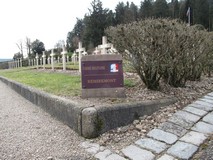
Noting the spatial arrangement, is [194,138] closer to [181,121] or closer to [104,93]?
[181,121]

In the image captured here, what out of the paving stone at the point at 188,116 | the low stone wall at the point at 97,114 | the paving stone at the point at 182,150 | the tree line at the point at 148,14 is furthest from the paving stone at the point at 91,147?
the tree line at the point at 148,14

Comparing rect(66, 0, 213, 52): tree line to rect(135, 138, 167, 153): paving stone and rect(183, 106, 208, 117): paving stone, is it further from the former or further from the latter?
rect(135, 138, 167, 153): paving stone

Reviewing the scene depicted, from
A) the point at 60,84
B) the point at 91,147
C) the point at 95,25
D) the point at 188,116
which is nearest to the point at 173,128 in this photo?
the point at 188,116

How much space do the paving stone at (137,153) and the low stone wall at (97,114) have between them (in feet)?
2.23

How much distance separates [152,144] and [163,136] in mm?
314

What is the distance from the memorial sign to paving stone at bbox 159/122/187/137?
1260mm

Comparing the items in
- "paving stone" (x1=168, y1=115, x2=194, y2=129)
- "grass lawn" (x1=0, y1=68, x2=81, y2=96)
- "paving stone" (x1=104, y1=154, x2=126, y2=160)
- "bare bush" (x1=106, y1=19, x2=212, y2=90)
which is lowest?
"paving stone" (x1=104, y1=154, x2=126, y2=160)

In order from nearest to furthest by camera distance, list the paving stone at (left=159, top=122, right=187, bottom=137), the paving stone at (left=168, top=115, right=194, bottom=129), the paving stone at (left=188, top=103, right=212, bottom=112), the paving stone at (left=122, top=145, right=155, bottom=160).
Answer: the paving stone at (left=122, top=145, right=155, bottom=160)
the paving stone at (left=159, top=122, right=187, bottom=137)
the paving stone at (left=168, top=115, right=194, bottom=129)
the paving stone at (left=188, top=103, right=212, bottom=112)

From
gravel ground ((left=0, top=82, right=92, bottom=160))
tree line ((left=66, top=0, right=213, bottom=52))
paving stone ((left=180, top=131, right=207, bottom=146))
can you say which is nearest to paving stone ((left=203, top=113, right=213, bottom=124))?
paving stone ((left=180, top=131, right=207, bottom=146))

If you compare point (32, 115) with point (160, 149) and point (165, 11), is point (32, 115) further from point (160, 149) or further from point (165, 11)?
point (165, 11)

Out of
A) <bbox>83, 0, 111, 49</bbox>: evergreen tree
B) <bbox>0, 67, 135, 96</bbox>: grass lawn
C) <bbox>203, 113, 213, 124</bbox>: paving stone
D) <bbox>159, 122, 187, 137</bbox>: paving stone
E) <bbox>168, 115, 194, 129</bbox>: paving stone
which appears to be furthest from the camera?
<bbox>83, 0, 111, 49</bbox>: evergreen tree

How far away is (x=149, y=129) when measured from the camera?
454 centimetres

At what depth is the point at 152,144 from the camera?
13.1ft

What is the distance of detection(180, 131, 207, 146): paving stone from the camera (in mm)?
3971
